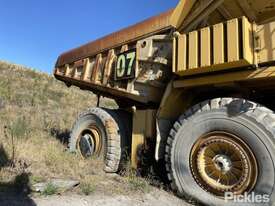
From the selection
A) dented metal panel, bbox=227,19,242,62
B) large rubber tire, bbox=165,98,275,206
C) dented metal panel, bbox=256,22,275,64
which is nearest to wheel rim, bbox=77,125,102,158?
large rubber tire, bbox=165,98,275,206

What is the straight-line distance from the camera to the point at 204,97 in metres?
5.91

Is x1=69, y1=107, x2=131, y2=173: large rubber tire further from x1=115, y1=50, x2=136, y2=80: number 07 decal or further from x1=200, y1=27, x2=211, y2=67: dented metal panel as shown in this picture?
x1=200, y1=27, x2=211, y2=67: dented metal panel

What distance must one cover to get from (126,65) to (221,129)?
2855 mm

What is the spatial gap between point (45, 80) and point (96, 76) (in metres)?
16.3

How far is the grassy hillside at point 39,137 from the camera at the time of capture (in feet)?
18.3

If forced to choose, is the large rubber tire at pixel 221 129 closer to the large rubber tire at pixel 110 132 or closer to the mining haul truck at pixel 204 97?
the mining haul truck at pixel 204 97

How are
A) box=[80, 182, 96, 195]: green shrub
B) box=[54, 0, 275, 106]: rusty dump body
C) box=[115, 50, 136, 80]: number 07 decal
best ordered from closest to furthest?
box=[54, 0, 275, 106]: rusty dump body < box=[80, 182, 96, 195]: green shrub < box=[115, 50, 136, 80]: number 07 decal

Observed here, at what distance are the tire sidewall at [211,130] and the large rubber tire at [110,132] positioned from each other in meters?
1.91

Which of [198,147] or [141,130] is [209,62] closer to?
[198,147]

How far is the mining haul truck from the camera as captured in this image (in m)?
4.39

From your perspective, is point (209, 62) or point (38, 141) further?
point (38, 141)

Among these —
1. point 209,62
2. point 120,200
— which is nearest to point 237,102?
point 209,62

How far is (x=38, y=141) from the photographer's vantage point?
8.20m

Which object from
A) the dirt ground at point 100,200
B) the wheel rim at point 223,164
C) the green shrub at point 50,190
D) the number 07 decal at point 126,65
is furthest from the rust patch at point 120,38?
the green shrub at point 50,190
